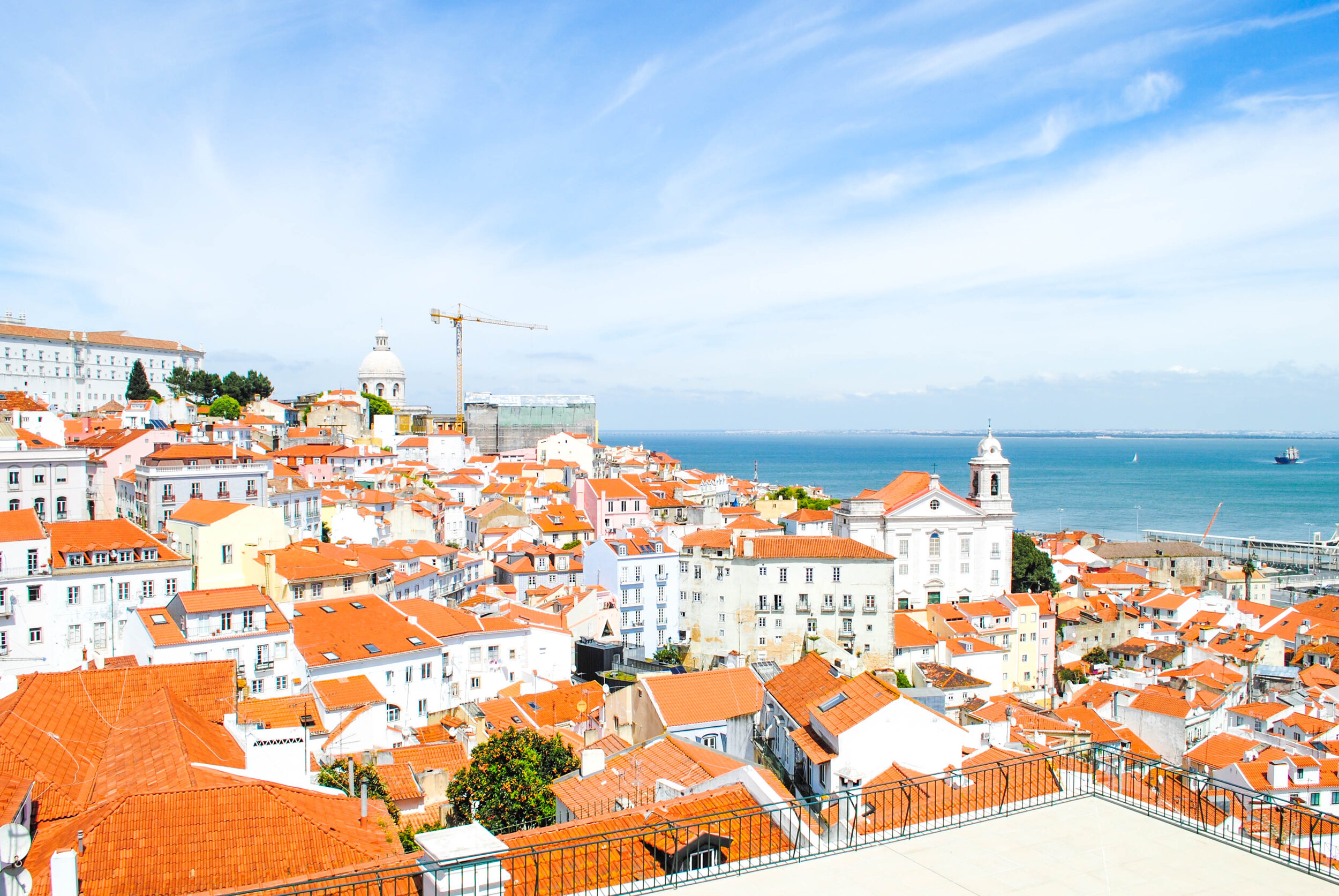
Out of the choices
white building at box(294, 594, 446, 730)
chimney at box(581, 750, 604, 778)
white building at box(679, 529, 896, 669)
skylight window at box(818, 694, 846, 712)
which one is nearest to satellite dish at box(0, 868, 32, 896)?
chimney at box(581, 750, 604, 778)

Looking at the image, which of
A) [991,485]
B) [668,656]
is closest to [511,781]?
[668,656]

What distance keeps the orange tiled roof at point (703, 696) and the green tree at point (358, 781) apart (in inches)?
201

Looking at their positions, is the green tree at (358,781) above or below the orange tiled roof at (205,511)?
below

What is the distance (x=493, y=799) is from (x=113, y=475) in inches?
1254

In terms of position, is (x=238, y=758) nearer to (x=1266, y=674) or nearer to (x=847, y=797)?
(x=847, y=797)

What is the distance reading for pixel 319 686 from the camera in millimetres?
22406

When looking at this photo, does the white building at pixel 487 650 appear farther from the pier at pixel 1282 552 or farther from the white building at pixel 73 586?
the pier at pixel 1282 552

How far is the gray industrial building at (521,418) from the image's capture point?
80.5 m

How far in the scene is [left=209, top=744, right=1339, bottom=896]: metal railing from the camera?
6.42 m

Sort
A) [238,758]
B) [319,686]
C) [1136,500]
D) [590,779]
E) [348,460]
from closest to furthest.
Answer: [238,758] < [590,779] < [319,686] < [348,460] < [1136,500]

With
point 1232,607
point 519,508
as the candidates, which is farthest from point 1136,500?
point 519,508

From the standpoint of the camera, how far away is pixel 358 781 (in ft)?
50.4

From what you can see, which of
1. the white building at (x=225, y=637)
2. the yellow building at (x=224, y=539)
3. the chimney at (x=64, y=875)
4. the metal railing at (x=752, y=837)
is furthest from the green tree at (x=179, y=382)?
the metal railing at (x=752, y=837)

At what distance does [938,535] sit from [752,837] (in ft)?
127
